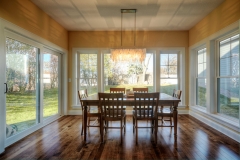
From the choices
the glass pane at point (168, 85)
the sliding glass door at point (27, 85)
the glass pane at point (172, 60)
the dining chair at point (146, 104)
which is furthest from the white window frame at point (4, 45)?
the glass pane at point (172, 60)

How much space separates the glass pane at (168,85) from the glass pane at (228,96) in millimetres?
1740

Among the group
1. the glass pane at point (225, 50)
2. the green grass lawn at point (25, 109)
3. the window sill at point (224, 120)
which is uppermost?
the glass pane at point (225, 50)

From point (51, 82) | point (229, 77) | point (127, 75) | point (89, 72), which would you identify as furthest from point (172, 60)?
point (51, 82)

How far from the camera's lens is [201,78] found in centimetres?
481

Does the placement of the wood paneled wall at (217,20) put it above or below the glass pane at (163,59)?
above

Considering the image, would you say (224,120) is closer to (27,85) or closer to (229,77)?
(229,77)

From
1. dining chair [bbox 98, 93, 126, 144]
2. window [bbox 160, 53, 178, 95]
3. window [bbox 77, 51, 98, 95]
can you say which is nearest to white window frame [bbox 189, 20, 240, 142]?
window [bbox 160, 53, 178, 95]

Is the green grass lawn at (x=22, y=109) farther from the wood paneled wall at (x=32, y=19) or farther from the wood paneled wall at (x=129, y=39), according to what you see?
the wood paneled wall at (x=129, y=39)

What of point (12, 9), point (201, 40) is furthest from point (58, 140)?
point (201, 40)

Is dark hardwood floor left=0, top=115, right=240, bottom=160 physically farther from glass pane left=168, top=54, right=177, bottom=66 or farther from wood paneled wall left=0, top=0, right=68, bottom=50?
glass pane left=168, top=54, right=177, bottom=66

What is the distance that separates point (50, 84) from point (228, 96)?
4.43 metres

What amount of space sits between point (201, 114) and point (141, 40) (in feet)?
9.53

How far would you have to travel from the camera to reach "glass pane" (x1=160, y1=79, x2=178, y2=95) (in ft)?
18.1

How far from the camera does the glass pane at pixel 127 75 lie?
5566 mm
